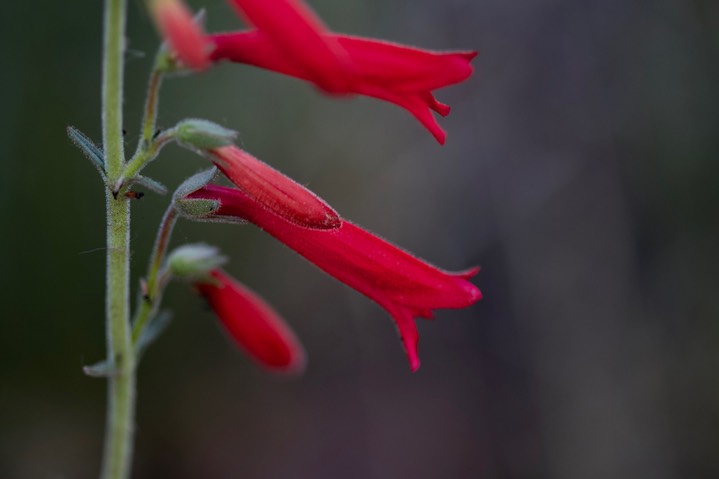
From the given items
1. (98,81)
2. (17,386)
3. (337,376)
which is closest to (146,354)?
(17,386)

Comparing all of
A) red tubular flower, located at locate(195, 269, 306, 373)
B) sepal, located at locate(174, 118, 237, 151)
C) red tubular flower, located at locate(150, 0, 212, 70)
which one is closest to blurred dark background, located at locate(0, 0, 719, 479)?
red tubular flower, located at locate(195, 269, 306, 373)

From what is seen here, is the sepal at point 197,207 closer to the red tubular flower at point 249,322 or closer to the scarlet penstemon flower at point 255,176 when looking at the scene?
the scarlet penstemon flower at point 255,176

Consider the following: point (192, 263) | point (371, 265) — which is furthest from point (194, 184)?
point (371, 265)

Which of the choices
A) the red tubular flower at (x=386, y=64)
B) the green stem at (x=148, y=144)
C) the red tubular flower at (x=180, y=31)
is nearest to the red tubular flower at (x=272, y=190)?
the green stem at (x=148, y=144)

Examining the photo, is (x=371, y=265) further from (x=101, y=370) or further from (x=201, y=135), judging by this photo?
(x=101, y=370)

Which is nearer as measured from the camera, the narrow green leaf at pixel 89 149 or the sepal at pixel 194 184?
the narrow green leaf at pixel 89 149

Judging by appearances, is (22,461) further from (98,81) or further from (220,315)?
(220,315)
